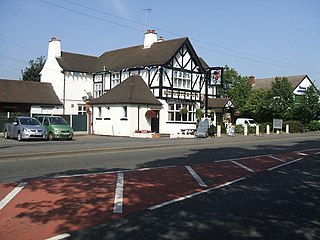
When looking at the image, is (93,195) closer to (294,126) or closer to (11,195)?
(11,195)

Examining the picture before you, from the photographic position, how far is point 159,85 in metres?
37.2

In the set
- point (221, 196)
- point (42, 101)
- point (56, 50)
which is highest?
point (56, 50)

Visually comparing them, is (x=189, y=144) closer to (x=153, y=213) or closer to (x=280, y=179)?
(x=280, y=179)

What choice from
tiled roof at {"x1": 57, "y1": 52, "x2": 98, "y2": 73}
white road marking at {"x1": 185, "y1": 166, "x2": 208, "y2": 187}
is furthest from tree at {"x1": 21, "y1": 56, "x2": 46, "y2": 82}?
white road marking at {"x1": 185, "y1": 166, "x2": 208, "y2": 187}

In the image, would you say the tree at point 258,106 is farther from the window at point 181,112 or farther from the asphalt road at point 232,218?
the asphalt road at point 232,218

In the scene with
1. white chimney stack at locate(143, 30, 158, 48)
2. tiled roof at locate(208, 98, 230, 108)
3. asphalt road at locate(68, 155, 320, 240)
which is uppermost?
white chimney stack at locate(143, 30, 158, 48)

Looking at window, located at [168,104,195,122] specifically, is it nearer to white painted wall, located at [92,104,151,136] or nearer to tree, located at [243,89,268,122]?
white painted wall, located at [92,104,151,136]

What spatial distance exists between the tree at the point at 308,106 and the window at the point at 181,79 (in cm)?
1662

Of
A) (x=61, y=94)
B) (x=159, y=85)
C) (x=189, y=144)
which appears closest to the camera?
(x=189, y=144)

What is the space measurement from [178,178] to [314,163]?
7.05m

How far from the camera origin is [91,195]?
802cm

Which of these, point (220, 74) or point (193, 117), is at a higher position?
point (220, 74)

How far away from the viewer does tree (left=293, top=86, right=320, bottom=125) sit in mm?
48031

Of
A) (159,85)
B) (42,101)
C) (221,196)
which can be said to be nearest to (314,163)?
(221,196)
